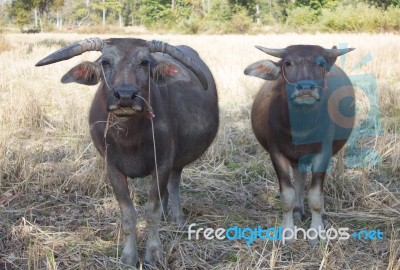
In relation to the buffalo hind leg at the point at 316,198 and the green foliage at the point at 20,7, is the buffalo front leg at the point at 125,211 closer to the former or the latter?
the buffalo hind leg at the point at 316,198

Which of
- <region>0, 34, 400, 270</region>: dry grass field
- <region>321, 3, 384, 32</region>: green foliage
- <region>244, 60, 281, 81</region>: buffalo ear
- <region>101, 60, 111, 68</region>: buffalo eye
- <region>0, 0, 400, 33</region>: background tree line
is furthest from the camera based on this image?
<region>0, 0, 400, 33</region>: background tree line

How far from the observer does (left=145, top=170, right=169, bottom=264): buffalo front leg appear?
3711mm

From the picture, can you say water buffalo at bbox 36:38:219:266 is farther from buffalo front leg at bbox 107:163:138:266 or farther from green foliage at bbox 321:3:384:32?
green foliage at bbox 321:3:384:32

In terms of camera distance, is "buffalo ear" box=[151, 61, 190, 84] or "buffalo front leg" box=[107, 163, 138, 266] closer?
"buffalo ear" box=[151, 61, 190, 84]

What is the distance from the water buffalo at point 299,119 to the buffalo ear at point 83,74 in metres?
1.23

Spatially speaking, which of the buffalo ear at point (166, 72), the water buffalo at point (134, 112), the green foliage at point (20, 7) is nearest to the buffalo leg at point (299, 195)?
the water buffalo at point (134, 112)

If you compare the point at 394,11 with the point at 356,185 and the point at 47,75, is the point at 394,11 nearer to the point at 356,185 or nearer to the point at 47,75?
the point at 47,75

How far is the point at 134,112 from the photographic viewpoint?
3.16 metres

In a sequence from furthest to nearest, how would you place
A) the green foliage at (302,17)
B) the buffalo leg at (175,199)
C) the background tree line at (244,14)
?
the green foliage at (302,17)
the background tree line at (244,14)
the buffalo leg at (175,199)

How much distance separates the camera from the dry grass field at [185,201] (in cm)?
362

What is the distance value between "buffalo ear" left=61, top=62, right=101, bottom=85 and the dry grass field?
1193 mm

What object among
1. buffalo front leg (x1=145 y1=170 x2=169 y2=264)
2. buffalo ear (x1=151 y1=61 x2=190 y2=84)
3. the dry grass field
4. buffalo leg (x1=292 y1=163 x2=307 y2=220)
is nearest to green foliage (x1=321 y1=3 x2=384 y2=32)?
the dry grass field

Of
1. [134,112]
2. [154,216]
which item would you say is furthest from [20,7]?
[134,112]

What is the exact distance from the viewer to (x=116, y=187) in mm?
3705
